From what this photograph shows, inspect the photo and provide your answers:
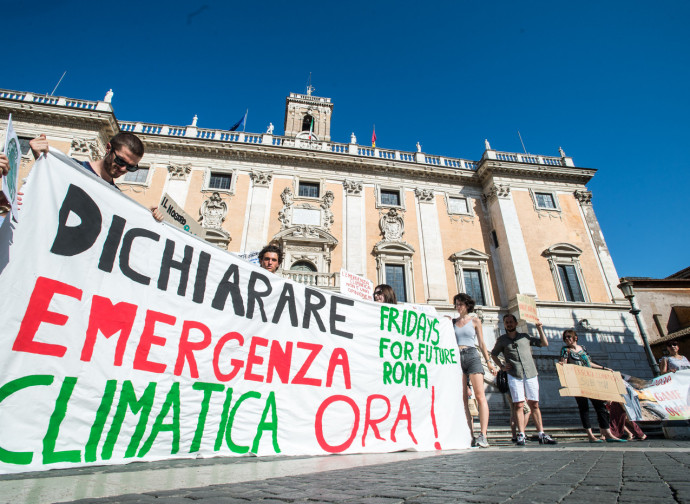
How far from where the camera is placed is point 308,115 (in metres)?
28.2

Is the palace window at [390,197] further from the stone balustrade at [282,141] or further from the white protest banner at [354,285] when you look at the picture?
the white protest banner at [354,285]

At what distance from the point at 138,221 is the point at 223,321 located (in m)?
1.03

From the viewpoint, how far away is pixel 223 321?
111 inches

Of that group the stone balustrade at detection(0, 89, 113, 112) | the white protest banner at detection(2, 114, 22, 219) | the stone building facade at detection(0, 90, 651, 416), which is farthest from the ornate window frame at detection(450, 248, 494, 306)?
the stone balustrade at detection(0, 89, 113, 112)

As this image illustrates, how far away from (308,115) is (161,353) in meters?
28.6

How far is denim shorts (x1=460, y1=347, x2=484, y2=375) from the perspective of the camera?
4.50m

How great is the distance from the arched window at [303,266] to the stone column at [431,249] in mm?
5130

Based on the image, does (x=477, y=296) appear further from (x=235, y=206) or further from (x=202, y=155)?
(x=202, y=155)

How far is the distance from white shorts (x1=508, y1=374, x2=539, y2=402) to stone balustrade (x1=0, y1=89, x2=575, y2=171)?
14.4 meters

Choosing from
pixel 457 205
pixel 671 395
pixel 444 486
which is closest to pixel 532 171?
pixel 457 205

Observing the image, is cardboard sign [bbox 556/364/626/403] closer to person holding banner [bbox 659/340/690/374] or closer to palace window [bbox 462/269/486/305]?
person holding banner [bbox 659/340/690/374]

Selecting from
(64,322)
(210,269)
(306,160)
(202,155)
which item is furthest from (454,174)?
(64,322)

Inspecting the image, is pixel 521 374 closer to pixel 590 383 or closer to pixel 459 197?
pixel 590 383

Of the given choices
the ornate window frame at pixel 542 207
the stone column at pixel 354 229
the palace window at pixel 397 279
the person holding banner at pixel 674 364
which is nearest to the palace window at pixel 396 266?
the palace window at pixel 397 279
